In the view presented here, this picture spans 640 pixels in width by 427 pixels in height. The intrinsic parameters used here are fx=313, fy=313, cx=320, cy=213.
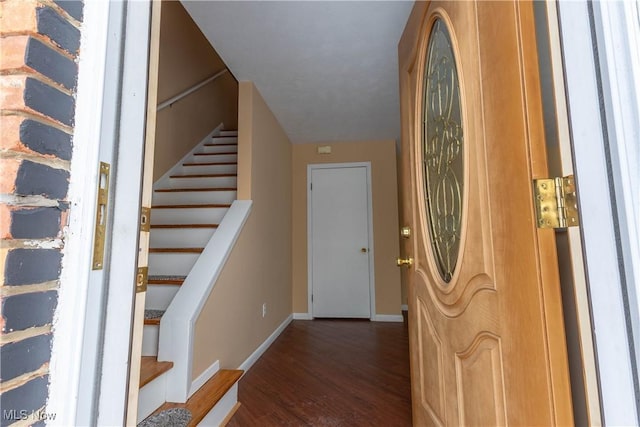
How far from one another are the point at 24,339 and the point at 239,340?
78.8 inches

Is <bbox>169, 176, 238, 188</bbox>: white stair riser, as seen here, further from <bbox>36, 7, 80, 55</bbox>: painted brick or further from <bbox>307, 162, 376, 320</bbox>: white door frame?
<bbox>36, 7, 80, 55</bbox>: painted brick

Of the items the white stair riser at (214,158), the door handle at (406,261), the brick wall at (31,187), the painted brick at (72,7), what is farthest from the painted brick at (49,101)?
the white stair riser at (214,158)

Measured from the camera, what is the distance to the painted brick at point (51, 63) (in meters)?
0.47

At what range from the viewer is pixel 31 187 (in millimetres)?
463

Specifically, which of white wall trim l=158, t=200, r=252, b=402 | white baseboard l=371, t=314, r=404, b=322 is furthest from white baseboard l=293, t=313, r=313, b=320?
white wall trim l=158, t=200, r=252, b=402

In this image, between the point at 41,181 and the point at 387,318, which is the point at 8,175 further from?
the point at 387,318

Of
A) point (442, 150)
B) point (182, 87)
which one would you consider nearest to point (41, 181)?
point (442, 150)

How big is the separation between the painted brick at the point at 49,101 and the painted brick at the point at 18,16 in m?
0.08

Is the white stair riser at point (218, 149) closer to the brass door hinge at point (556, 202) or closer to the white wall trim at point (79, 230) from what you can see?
the white wall trim at point (79, 230)

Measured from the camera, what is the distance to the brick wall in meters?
0.44

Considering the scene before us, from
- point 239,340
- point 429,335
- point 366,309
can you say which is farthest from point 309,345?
point 429,335

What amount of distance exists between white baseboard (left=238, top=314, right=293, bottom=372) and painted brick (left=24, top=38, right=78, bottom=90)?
2237mm

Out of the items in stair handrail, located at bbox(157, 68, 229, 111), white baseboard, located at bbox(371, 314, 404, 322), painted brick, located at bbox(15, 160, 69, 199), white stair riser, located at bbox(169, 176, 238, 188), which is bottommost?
white baseboard, located at bbox(371, 314, 404, 322)

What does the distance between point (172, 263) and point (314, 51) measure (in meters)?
1.82
